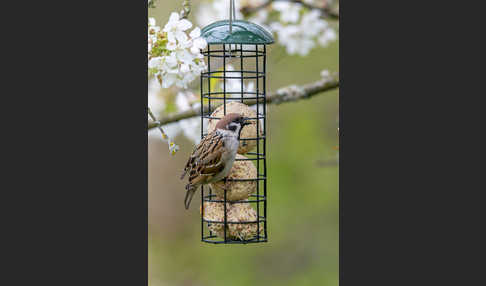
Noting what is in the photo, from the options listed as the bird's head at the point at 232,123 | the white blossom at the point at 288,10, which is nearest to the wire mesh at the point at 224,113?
the bird's head at the point at 232,123

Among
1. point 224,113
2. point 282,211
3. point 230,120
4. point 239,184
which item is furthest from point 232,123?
point 282,211

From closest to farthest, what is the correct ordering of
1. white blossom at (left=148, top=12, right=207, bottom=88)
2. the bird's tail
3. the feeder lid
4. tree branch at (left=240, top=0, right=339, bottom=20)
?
1. white blossom at (left=148, top=12, right=207, bottom=88)
2. the feeder lid
3. the bird's tail
4. tree branch at (left=240, top=0, right=339, bottom=20)

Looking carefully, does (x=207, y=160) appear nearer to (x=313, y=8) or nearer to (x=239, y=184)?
(x=239, y=184)

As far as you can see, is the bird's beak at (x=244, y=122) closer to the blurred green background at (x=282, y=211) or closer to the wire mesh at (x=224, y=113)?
the wire mesh at (x=224, y=113)

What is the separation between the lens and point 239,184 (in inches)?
137

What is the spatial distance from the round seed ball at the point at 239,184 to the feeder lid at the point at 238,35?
71 cm

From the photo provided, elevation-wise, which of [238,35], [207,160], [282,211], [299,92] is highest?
[238,35]

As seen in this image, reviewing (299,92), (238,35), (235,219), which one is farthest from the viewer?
(299,92)

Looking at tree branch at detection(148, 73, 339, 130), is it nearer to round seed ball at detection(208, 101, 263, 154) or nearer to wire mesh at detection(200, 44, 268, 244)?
wire mesh at detection(200, 44, 268, 244)

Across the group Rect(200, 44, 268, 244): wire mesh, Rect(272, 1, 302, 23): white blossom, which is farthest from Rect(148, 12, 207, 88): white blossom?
Rect(272, 1, 302, 23): white blossom

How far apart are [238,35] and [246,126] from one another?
1.78ft

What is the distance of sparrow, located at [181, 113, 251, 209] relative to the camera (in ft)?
11.0

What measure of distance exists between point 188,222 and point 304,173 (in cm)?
125

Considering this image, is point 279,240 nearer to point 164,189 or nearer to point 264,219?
point 164,189
